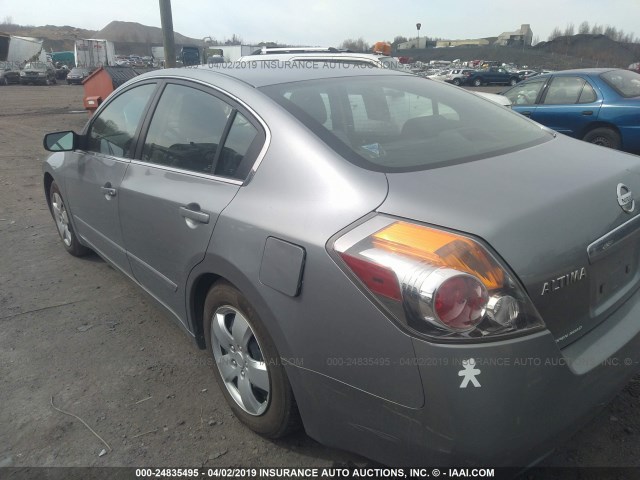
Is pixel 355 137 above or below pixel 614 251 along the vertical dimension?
above

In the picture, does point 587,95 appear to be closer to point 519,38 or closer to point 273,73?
point 273,73

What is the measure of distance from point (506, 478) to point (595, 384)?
17.4 inches

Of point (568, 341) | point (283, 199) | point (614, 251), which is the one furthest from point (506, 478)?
point (283, 199)

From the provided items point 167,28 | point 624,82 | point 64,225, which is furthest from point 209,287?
point 624,82

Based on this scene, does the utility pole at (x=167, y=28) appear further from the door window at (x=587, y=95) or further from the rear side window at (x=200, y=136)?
the door window at (x=587, y=95)

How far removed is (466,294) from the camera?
1.54m

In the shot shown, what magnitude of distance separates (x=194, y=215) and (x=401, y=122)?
1085 millimetres

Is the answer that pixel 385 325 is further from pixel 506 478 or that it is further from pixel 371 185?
pixel 506 478

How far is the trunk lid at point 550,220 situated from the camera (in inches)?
63.1

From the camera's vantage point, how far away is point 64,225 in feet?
15.2

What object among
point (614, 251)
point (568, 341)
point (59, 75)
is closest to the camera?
point (568, 341)

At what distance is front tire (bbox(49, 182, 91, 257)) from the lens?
14.8 ft

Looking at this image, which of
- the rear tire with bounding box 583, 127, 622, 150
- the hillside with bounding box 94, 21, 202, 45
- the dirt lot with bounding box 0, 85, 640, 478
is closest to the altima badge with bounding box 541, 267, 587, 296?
the dirt lot with bounding box 0, 85, 640, 478

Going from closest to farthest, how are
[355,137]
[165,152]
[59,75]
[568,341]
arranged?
[568,341], [355,137], [165,152], [59,75]
